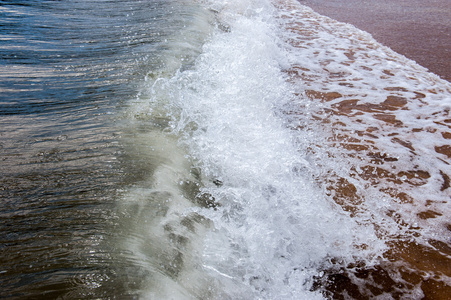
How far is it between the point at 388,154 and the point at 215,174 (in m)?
1.84

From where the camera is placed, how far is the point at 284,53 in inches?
208

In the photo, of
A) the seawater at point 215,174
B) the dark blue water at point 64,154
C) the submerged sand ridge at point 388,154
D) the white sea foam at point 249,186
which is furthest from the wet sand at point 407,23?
the dark blue water at point 64,154

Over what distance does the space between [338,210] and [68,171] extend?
220cm

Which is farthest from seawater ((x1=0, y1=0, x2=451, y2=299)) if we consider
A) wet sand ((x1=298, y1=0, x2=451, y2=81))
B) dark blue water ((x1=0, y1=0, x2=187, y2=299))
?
wet sand ((x1=298, y1=0, x2=451, y2=81))

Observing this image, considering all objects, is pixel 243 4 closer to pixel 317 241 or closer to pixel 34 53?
pixel 34 53

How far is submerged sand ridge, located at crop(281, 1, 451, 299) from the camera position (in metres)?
1.88

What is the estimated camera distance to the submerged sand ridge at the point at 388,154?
6.18ft

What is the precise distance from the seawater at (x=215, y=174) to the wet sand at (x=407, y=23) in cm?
71

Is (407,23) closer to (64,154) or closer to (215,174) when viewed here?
(215,174)

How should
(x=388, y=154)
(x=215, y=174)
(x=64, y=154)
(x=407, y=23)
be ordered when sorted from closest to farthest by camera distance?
1. (x=64, y=154)
2. (x=215, y=174)
3. (x=388, y=154)
4. (x=407, y=23)

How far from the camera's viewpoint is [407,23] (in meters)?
6.58

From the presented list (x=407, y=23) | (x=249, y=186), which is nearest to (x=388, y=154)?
(x=249, y=186)

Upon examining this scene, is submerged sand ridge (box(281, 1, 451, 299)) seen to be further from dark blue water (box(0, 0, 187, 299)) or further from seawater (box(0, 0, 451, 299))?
dark blue water (box(0, 0, 187, 299))

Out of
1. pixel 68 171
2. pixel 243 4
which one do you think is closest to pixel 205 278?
pixel 68 171
